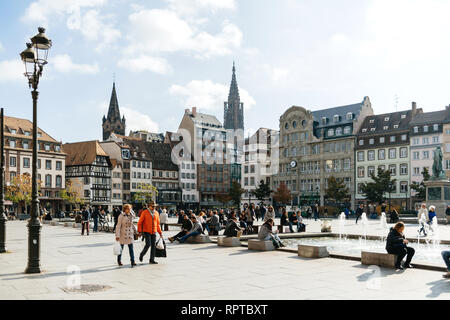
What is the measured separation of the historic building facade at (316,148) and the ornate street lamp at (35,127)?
231ft

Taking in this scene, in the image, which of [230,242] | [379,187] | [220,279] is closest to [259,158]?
[379,187]

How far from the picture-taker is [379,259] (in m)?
12.6

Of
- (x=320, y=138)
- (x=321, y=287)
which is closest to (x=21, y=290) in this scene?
(x=321, y=287)

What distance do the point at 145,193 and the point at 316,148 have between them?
3216cm

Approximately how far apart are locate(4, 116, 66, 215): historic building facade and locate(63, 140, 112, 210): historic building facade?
390cm

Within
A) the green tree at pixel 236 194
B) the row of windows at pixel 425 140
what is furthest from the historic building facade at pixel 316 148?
the row of windows at pixel 425 140

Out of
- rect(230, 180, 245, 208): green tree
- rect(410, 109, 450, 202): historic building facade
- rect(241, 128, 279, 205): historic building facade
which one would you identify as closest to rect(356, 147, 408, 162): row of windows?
rect(410, 109, 450, 202): historic building facade

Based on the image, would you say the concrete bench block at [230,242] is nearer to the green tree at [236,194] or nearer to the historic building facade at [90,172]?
the historic building facade at [90,172]

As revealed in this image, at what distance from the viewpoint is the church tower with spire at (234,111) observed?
555 feet

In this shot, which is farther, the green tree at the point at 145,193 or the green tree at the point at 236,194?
the green tree at the point at 236,194

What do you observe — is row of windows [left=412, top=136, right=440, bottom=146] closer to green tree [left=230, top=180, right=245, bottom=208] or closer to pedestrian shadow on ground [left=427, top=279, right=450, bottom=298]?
green tree [left=230, top=180, right=245, bottom=208]

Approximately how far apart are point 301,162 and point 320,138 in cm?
575

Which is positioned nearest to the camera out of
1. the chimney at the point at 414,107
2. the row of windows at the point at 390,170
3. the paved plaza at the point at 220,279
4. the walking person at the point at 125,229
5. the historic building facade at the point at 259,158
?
the paved plaza at the point at 220,279
